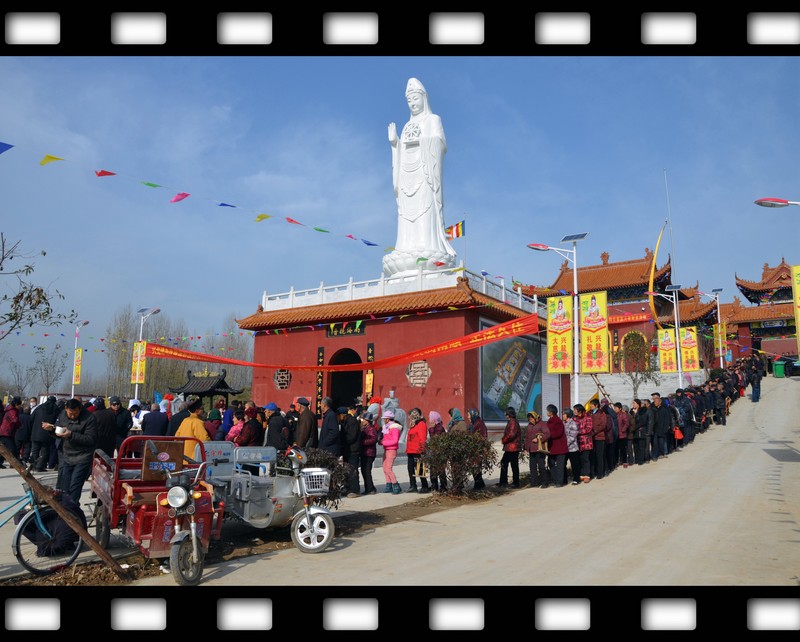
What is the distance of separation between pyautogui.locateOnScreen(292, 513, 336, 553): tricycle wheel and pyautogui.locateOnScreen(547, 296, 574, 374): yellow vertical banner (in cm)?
1179

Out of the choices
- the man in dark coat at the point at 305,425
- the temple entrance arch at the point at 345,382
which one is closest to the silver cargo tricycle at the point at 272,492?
the man in dark coat at the point at 305,425

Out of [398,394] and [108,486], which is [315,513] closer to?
[108,486]

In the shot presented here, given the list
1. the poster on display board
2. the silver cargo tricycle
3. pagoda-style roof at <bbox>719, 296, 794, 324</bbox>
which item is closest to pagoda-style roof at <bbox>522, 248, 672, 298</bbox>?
pagoda-style roof at <bbox>719, 296, 794, 324</bbox>

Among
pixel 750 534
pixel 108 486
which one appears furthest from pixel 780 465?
pixel 108 486

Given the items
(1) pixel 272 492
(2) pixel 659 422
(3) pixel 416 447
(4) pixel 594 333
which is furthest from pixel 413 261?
(1) pixel 272 492

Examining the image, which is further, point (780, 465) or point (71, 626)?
point (780, 465)

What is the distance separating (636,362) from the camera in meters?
33.2

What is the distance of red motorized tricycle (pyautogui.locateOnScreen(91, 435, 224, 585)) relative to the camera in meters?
5.05

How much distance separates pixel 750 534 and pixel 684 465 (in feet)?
24.4

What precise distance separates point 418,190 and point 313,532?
19.0m

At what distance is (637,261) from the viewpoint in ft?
129

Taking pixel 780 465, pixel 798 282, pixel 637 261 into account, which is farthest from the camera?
pixel 637 261

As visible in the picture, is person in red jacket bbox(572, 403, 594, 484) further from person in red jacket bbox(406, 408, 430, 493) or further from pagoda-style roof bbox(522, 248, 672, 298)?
pagoda-style roof bbox(522, 248, 672, 298)

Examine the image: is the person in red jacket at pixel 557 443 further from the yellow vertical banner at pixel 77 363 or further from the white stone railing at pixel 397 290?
the yellow vertical banner at pixel 77 363
